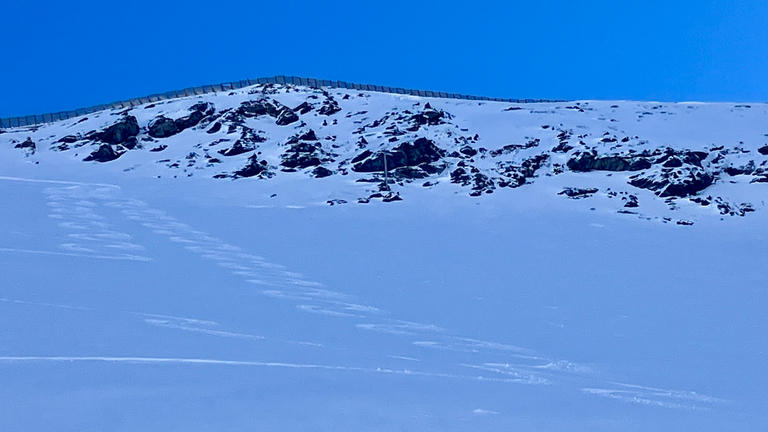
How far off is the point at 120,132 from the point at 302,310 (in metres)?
29.1

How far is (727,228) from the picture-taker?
20312 mm

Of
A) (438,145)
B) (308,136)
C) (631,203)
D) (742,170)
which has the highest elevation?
(308,136)

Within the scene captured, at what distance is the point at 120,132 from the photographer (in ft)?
120

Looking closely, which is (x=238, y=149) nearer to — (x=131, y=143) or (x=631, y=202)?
(x=131, y=143)

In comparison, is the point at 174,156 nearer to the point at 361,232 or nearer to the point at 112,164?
the point at 112,164

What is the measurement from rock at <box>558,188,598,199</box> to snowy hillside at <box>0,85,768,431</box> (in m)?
0.18

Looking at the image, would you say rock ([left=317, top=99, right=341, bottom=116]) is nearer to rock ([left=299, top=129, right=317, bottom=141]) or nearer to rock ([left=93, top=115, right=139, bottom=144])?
rock ([left=299, top=129, right=317, bottom=141])

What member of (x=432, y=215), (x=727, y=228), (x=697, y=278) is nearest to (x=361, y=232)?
(x=432, y=215)

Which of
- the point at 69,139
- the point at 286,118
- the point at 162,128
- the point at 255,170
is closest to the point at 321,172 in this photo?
the point at 255,170

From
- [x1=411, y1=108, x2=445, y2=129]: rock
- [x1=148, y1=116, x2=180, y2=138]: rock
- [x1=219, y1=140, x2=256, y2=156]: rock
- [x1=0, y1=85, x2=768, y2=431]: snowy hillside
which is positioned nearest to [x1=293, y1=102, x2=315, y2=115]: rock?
[x1=0, y1=85, x2=768, y2=431]: snowy hillside

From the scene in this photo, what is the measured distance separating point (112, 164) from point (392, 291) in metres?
24.1

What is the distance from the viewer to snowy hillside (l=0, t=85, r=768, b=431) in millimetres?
6953

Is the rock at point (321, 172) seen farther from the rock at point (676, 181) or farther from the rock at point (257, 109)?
the rock at point (676, 181)

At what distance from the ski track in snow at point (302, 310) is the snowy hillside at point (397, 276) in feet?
0.20
